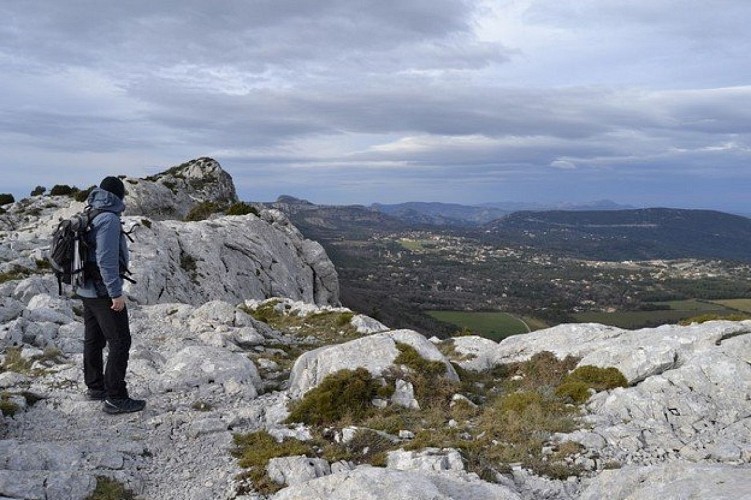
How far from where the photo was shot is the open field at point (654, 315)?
458ft

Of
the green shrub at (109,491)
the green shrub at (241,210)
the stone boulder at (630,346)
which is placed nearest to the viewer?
the green shrub at (109,491)

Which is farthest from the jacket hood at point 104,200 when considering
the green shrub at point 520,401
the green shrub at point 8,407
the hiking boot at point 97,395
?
the green shrub at point 520,401

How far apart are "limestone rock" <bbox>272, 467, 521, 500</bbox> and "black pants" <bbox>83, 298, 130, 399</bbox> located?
5804mm

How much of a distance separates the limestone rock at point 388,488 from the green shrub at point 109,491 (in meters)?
2.85

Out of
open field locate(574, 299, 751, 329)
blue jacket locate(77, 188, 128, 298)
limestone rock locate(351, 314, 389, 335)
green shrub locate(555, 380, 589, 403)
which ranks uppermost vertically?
blue jacket locate(77, 188, 128, 298)

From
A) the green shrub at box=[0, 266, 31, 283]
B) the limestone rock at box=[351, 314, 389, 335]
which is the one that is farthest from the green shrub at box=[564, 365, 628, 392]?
the green shrub at box=[0, 266, 31, 283]

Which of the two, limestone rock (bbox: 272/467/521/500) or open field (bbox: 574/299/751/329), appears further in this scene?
open field (bbox: 574/299/751/329)

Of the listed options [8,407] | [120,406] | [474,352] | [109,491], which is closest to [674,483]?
[109,491]

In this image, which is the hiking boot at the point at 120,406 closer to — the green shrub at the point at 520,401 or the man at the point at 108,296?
the man at the point at 108,296

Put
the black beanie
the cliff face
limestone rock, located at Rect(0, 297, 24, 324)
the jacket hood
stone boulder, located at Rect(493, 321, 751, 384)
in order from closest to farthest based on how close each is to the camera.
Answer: the jacket hood
the black beanie
stone boulder, located at Rect(493, 321, 751, 384)
limestone rock, located at Rect(0, 297, 24, 324)
the cliff face

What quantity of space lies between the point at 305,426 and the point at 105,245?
19.0ft

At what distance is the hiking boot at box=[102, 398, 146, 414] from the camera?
11.3 metres

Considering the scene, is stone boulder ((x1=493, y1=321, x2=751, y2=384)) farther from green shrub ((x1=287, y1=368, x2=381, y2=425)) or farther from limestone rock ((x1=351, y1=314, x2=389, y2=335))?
limestone rock ((x1=351, y1=314, x2=389, y2=335))

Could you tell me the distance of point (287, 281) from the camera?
142 ft
